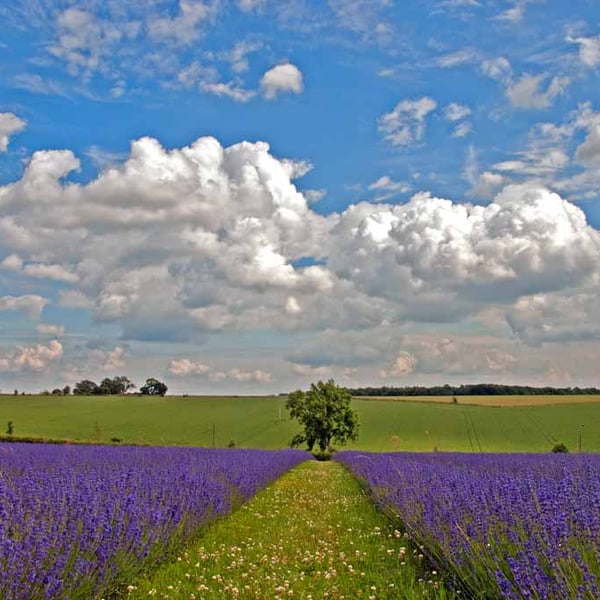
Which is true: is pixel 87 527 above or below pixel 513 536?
above

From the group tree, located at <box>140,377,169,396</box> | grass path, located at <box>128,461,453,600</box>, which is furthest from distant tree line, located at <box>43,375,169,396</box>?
grass path, located at <box>128,461,453,600</box>

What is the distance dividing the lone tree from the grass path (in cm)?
3858

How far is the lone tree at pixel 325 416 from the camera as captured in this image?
48.2 m

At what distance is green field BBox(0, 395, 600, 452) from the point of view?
4719 cm

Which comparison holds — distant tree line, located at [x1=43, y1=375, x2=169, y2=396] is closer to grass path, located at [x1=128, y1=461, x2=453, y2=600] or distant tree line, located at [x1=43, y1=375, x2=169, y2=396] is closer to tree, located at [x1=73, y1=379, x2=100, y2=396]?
tree, located at [x1=73, y1=379, x2=100, y2=396]

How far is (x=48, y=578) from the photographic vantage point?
363 centimetres

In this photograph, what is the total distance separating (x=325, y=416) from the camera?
48250 mm

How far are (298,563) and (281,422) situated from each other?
52.4 metres

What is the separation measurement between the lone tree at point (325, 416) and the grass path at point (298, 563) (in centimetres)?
3858

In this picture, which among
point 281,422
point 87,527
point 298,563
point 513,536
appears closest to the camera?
point 513,536

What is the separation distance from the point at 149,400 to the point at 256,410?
12.9 meters

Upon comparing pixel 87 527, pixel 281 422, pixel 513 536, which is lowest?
pixel 281 422

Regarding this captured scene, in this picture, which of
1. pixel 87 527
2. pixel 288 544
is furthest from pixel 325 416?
pixel 87 527

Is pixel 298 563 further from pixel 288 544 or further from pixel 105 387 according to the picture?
pixel 105 387
